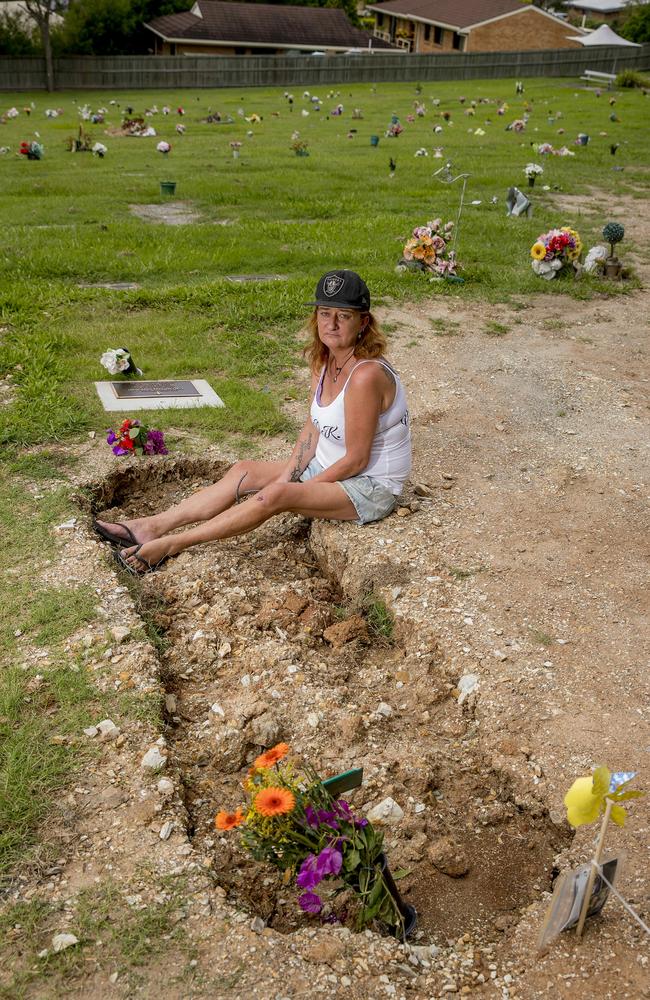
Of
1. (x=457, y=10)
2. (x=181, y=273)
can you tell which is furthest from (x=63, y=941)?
(x=457, y=10)

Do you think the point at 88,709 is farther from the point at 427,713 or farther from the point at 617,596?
the point at 617,596

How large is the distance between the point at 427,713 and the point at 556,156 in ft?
54.5

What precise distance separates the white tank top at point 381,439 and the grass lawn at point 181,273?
1212mm

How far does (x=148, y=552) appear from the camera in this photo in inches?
179

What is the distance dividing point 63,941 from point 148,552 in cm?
223

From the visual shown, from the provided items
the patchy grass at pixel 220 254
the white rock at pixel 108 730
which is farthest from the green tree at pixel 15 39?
the white rock at pixel 108 730

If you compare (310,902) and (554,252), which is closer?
(310,902)

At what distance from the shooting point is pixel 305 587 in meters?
4.48

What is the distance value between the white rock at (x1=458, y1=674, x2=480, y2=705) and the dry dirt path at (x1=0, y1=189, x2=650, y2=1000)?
0.02m

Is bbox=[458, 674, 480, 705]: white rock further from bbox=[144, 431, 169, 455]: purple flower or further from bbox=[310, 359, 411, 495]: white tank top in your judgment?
bbox=[144, 431, 169, 455]: purple flower

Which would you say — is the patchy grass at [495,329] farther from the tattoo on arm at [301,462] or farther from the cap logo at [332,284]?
the cap logo at [332,284]

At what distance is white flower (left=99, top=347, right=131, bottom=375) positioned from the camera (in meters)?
6.39

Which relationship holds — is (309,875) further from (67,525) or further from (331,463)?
(67,525)

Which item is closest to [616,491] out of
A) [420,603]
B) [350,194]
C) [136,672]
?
[420,603]
